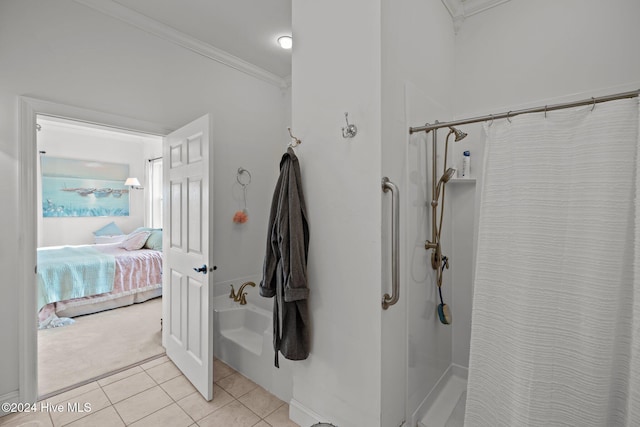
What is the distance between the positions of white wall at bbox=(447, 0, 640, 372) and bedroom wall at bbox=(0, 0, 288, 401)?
6.76 feet

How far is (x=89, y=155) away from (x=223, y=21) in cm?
477

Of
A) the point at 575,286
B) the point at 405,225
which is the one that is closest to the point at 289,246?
the point at 405,225

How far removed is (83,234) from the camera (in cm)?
541

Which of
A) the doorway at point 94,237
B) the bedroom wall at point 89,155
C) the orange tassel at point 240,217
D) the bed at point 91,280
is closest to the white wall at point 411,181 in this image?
the orange tassel at point 240,217

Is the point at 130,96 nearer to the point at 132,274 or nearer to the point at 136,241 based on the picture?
the point at 132,274

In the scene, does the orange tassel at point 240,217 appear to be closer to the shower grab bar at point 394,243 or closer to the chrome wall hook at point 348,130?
the chrome wall hook at point 348,130

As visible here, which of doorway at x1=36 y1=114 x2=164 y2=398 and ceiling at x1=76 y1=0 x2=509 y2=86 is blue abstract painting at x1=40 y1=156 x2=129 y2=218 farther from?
ceiling at x1=76 y1=0 x2=509 y2=86

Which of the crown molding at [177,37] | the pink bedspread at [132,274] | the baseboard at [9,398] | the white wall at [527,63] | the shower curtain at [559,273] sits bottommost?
the baseboard at [9,398]

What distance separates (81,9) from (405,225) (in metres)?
2.75

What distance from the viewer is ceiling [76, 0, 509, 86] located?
7.07 ft

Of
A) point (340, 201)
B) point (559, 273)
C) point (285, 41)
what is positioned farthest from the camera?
point (285, 41)

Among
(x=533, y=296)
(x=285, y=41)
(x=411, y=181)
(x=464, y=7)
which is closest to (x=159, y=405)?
(x=411, y=181)

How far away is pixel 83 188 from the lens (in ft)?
17.5

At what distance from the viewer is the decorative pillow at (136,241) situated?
4516 millimetres
